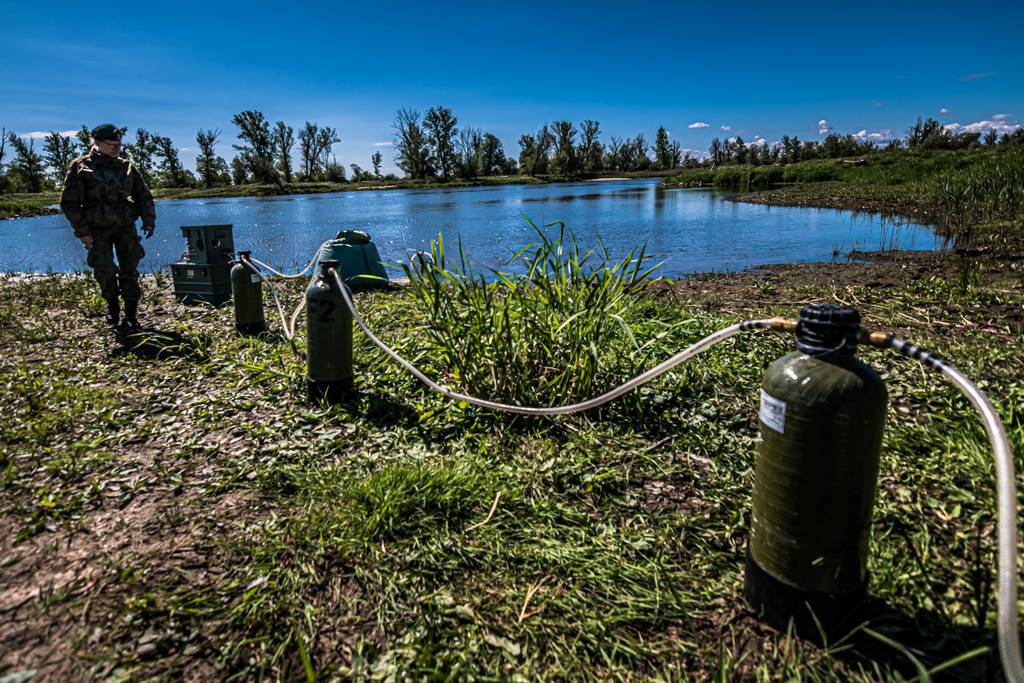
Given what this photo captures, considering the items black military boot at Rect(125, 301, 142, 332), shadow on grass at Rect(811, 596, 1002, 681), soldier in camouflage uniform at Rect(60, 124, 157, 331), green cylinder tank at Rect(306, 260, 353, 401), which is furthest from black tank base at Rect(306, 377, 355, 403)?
black military boot at Rect(125, 301, 142, 332)

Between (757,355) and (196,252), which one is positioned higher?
(196,252)

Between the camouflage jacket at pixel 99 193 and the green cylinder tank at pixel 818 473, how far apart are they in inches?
234

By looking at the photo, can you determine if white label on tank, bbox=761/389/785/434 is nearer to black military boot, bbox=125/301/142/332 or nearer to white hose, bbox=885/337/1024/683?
white hose, bbox=885/337/1024/683

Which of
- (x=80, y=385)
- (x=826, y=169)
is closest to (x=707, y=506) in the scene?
(x=80, y=385)

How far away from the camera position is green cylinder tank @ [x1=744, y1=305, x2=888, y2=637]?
63.7 inches

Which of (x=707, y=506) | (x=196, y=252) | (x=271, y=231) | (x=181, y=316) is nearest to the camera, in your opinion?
(x=707, y=506)

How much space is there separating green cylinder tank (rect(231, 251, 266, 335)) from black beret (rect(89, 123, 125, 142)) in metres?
1.67

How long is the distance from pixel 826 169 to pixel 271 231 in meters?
33.8

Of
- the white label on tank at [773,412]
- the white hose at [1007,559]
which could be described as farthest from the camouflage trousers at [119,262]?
the white hose at [1007,559]

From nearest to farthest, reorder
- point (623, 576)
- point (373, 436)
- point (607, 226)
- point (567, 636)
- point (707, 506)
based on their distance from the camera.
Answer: point (567, 636) < point (623, 576) < point (707, 506) < point (373, 436) < point (607, 226)

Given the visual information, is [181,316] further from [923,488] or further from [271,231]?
[271,231]

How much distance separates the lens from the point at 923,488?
8.52ft

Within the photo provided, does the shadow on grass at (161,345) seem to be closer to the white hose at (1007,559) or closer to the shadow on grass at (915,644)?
the shadow on grass at (915,644)

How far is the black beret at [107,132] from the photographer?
544cm
